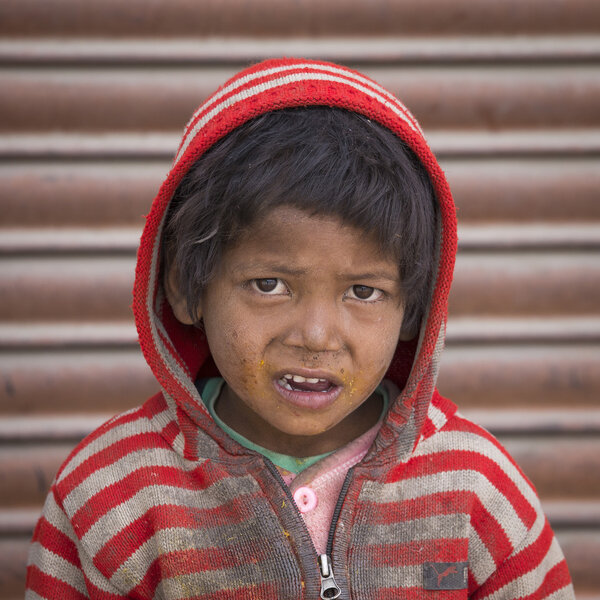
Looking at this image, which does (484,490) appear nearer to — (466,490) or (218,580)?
(466,490)

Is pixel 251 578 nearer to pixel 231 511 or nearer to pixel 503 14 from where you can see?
pixel 231 511

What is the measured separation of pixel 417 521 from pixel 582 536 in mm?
1043

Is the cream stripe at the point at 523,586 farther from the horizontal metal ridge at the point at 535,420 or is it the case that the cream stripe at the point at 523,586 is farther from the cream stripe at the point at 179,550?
the horizontal metal ridge at the point at 535,420

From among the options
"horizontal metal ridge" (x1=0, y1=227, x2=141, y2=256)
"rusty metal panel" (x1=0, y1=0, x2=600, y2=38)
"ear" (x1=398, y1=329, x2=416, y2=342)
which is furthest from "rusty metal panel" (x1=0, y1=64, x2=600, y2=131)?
"ear" (x1=398, y1=329, x2=416, y2=342)

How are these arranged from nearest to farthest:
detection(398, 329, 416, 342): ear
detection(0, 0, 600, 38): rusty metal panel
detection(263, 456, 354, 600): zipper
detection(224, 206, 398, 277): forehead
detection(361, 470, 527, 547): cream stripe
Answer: detection(224, 206, 398, 277): forehead, detection(263, 456, 354, 600): zipper, detection(361, 470, 527, 547): cream stripe, detection(398, 329, 416, 342): ear, detection(0, 0, 600, 38): rusty metal panel

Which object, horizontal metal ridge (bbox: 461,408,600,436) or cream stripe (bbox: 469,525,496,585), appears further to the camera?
horizontal metal ridge (bbox: 461,408,600,436)

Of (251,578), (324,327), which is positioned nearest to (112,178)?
(324,327)

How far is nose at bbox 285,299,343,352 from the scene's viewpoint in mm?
1229

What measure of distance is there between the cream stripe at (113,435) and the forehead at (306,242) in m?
0.47

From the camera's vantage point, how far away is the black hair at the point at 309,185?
124cm

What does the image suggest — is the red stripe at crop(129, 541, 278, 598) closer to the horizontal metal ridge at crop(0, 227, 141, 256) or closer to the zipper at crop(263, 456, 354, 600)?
the zipper at crop(263, 456, 354, 600)

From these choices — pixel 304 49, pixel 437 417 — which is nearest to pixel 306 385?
pixel 437 417

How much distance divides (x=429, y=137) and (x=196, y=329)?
0.96 metres

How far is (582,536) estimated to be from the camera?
2174mm
